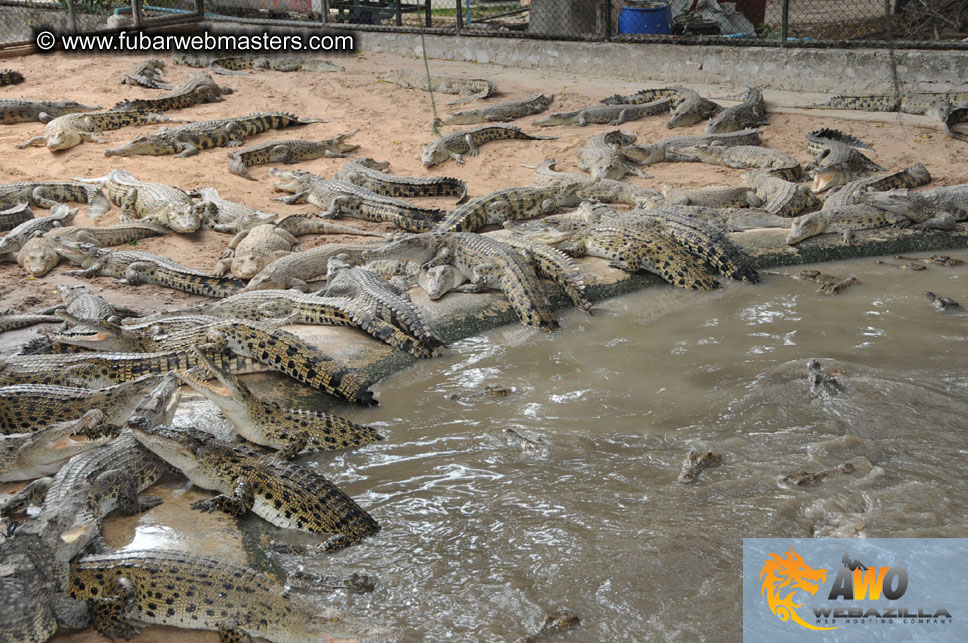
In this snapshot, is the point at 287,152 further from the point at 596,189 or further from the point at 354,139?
the point at 596,189

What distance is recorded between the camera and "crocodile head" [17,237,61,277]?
593 centimetres

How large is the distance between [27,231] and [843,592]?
6125 mm

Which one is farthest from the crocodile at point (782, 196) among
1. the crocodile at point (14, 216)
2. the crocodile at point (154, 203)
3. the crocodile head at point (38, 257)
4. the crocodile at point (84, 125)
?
the crocodile at point (84, 125)

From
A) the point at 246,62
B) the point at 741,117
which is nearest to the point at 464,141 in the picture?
the point at 741,117

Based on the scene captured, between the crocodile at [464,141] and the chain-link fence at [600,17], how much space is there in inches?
121

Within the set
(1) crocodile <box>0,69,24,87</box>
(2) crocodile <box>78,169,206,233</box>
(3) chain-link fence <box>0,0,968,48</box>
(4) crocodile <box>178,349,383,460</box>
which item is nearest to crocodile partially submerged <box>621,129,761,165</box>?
(3) chain-link fence <box>0,0,968,48</box>

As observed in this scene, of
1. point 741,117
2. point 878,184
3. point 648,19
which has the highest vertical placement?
point 648,19

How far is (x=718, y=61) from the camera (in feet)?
35.4

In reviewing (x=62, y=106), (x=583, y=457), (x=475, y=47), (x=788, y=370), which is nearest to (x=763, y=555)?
(x=583, y=457)

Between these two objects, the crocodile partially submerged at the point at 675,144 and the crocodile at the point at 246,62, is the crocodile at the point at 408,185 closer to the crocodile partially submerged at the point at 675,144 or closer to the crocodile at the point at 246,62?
the crocodile partially submerged at the point at 675,144

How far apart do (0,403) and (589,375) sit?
2.91 m

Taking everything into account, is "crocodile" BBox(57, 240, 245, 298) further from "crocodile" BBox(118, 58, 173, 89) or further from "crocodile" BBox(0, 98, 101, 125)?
"crocodile" BBox(118, 58, 173, 89)

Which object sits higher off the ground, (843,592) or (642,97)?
(642,97)

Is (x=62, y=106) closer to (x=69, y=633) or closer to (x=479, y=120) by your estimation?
(x=479, y=120)
